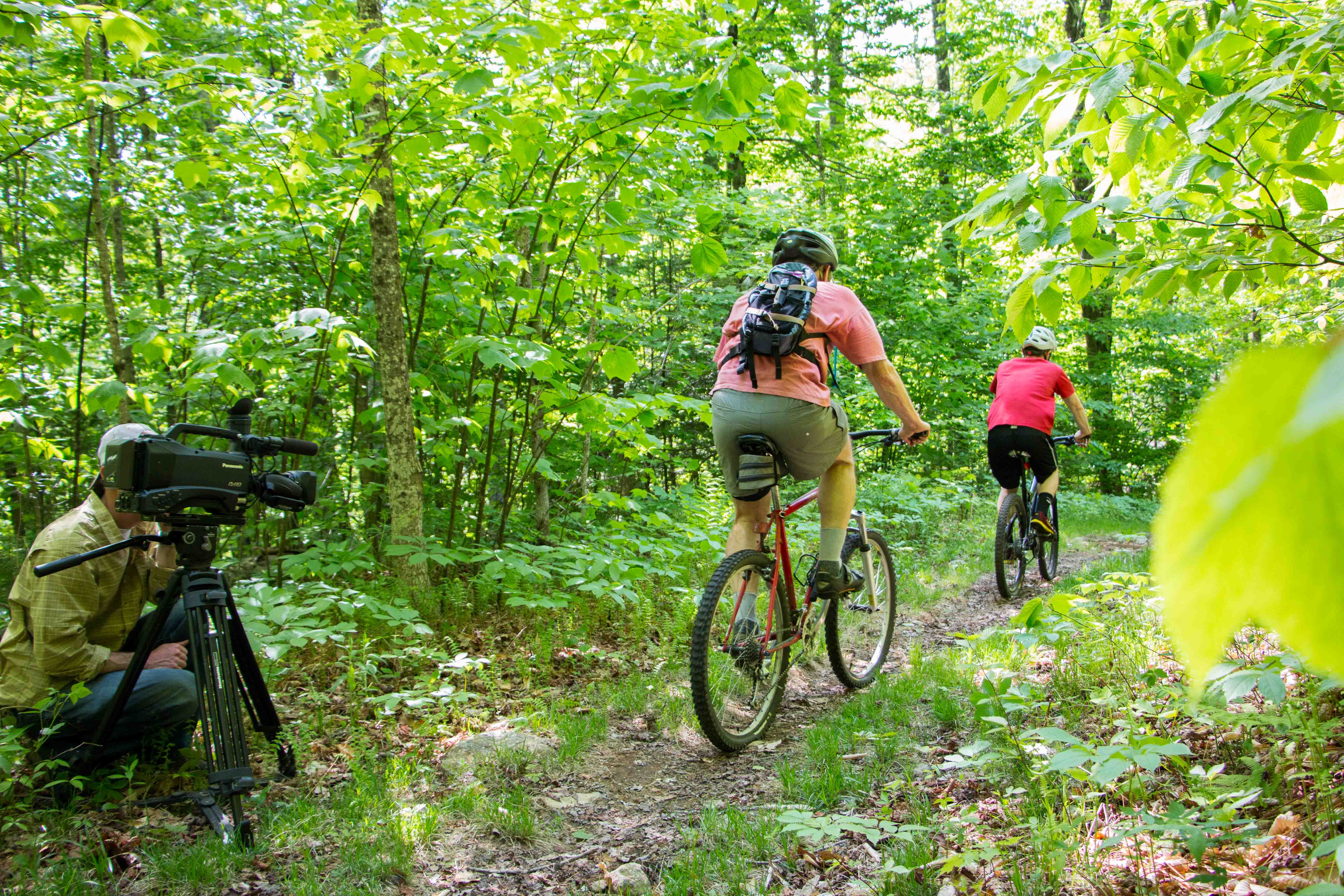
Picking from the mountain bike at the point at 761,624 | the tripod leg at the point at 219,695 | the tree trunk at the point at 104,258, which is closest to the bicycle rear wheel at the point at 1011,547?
the mountain bike at the point at 761,624

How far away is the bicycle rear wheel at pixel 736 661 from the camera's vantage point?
3.30m

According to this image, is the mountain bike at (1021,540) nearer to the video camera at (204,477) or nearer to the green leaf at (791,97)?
the green leaf at (791,97)

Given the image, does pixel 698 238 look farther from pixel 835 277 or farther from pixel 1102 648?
pixel 835 277

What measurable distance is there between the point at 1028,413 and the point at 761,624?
3.72 metres

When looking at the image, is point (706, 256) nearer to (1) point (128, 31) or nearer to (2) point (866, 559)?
(2) point (866, 559)

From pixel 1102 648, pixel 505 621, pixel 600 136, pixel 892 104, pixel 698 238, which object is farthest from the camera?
pixel 892 104

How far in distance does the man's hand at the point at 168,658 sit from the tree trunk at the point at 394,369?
1444 mm

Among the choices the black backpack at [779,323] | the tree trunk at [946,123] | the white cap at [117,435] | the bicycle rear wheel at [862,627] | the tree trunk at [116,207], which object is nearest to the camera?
the white cap at [117,435]

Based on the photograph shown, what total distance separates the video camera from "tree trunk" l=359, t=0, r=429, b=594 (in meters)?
1.77

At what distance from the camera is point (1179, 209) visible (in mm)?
2695

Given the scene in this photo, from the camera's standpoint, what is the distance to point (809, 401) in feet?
11.2

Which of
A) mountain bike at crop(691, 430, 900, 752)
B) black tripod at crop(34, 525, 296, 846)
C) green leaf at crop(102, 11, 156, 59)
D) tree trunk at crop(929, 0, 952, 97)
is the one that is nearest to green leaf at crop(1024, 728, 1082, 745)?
mountain bike at crop(691, 430, 900, 752)

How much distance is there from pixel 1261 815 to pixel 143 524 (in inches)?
170

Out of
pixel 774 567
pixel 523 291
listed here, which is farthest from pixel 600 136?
pixel 774 567
